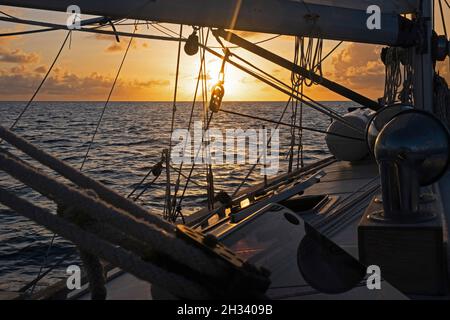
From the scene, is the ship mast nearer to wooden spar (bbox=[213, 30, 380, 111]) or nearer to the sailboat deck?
wooden spar (bbox=[213, 30, 380, 111])

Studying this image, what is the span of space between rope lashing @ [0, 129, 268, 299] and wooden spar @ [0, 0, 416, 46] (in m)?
2.50

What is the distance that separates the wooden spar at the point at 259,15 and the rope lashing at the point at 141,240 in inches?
98.6

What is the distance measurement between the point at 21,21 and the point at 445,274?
3.44 metres

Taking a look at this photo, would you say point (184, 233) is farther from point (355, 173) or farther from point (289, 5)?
point (355, 173)

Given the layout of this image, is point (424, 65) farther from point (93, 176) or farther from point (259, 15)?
point (93, 176)

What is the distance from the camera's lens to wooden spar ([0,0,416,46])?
169 inches

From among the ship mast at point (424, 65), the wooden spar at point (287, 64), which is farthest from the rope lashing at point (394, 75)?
the wooden spar at point (287, 64)

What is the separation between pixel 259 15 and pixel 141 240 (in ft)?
10.1

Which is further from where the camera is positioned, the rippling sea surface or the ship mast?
the rippling sea surface

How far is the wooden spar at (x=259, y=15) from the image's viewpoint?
4.28 m

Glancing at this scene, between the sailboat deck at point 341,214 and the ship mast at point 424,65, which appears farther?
the ship mast at point 424,65

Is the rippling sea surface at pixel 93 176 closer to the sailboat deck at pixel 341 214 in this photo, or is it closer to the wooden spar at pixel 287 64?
the sailboat deck at pixel 341 214

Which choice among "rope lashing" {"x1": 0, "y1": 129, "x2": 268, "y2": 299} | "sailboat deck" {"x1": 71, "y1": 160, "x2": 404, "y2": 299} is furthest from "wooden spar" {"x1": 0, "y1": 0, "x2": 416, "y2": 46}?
"rope lashing" {"x1": 0, "y1": 129, "x2": 268, "y2": 299}

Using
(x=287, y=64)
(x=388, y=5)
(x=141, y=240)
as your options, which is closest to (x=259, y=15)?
(x=287, y=64)
